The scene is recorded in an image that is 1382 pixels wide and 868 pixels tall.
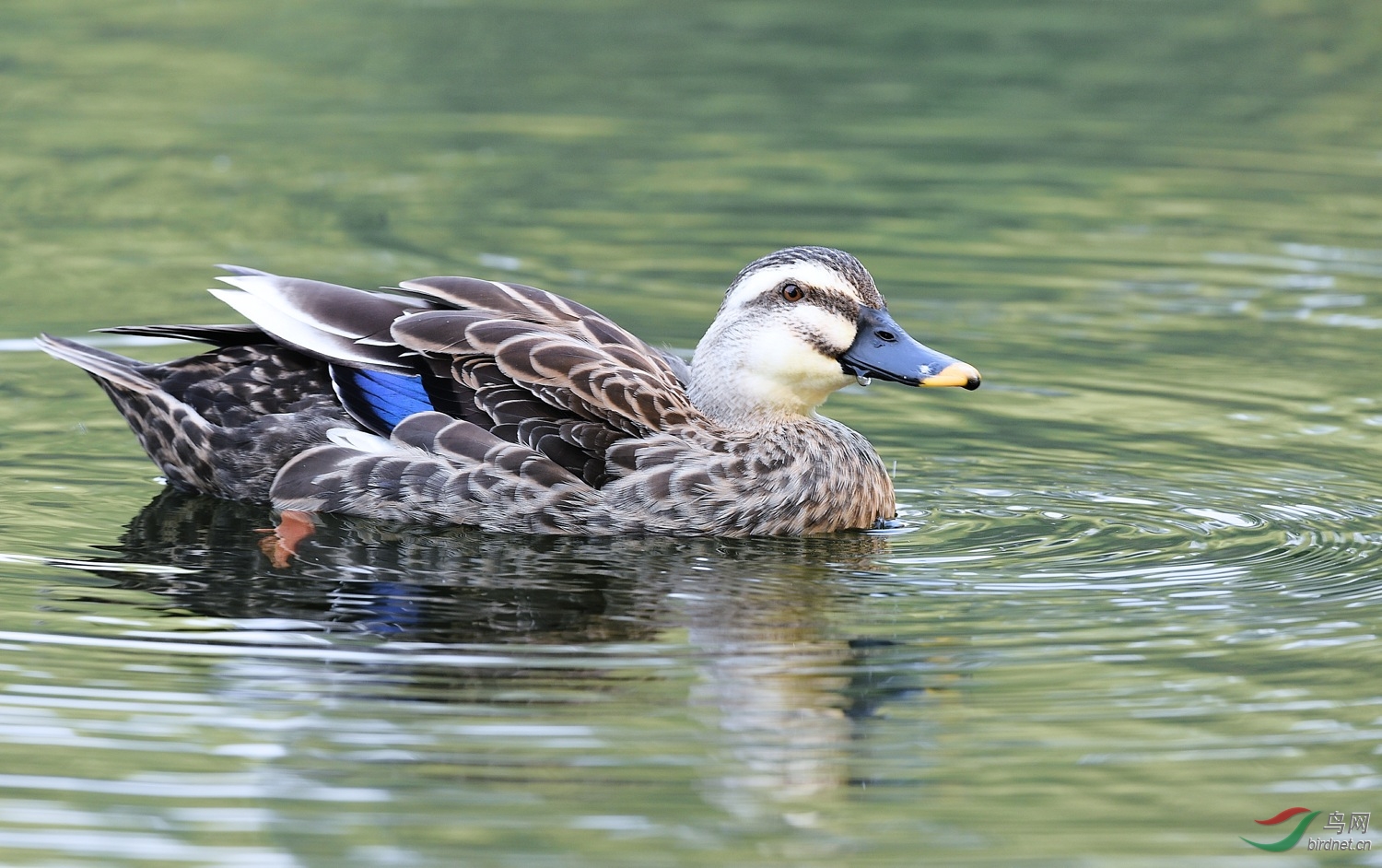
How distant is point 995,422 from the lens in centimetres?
1124

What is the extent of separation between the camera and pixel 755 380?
31.0 feet

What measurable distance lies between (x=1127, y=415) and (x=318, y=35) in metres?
13.2

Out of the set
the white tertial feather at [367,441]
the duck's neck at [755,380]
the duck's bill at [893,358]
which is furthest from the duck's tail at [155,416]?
the duck's bill at [893,358]

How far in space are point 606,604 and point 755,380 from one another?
174 cm

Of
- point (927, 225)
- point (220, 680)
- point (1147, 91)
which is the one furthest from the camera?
point (1147, 91)

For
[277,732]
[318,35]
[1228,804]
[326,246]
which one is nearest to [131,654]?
[277,732]

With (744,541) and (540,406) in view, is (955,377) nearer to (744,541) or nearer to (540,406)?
(744,541)

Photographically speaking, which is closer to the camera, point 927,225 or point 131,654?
point 131,654

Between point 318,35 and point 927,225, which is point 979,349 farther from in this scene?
point 318,35

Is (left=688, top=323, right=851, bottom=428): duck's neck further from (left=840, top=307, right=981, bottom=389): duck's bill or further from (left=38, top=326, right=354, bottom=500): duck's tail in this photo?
(left=38, top=326, right=354, bottom=500): duck's tail

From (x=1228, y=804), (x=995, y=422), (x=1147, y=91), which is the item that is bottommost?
(x=1228, y=804)

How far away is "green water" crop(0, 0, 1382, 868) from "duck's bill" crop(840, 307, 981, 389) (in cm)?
77

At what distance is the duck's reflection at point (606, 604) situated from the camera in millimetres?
6664

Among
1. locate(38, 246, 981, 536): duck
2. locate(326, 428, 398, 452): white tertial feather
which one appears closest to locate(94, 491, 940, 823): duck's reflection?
locate(38, 246, 981, 536): duck
